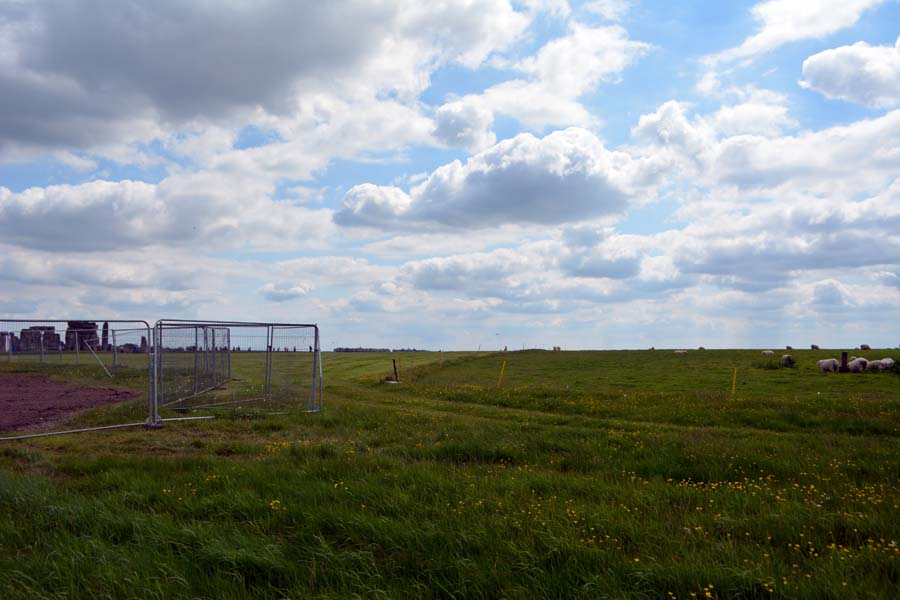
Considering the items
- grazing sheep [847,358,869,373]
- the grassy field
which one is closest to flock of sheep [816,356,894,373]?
grazing sheep [847,358,869,373]

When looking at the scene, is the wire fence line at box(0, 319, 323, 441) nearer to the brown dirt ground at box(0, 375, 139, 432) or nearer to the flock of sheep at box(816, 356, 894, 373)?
the brown dirt ground at box(0, 375, 139, 432)

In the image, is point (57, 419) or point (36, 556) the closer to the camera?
point (36, 556)

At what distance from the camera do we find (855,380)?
31.1m

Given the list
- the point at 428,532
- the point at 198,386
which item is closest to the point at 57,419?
the point at 198,386

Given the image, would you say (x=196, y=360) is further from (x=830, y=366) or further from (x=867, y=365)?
(x=867, y=365)

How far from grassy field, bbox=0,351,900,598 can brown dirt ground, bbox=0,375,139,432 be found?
364 centimetres

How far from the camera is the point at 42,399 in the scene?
68.7ft

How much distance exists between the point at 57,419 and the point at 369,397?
39.4ft

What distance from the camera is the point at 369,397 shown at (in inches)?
1033

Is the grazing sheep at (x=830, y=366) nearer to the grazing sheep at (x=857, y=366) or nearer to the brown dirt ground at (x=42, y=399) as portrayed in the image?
the grazing sheep at (x=857, y=366)

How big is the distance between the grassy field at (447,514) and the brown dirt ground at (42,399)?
364 centimetres

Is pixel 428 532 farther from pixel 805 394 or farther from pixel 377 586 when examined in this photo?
pixel 805 394

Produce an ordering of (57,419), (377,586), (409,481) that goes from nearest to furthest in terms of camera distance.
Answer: (377,586) < (409,481) < (57,419)

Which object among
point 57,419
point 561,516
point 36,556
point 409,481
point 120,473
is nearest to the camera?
point 36,556
